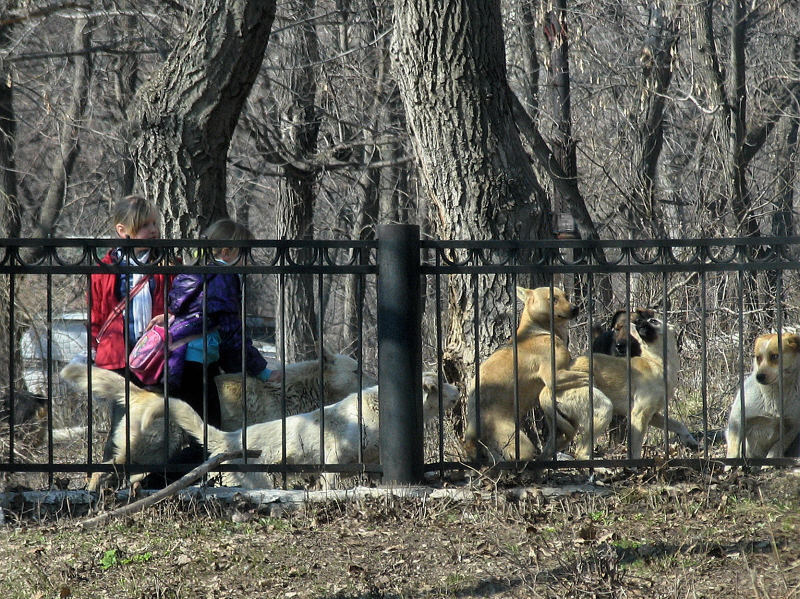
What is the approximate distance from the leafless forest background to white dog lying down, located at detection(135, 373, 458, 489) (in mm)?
939

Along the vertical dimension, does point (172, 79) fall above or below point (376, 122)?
below

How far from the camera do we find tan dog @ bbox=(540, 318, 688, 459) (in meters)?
7.03

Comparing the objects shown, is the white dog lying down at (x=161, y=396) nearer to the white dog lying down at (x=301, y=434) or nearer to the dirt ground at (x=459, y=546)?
the white dog lying down at (x=301, y=434)

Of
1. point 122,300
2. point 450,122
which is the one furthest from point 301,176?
point 122,300

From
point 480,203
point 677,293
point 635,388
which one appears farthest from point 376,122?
point 635,388

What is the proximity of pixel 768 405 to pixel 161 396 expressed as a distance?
430 centimetres

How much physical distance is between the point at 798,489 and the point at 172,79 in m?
6.28

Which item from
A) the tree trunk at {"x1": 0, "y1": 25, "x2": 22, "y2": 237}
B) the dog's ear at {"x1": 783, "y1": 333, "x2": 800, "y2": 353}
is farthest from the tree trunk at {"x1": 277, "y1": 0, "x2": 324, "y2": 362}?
the dog's ear at {"x1": 783, "y1": 333, "x2": 800, "y2": 353}

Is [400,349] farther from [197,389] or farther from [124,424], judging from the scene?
[124,424]

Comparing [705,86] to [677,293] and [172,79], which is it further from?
[172,79]

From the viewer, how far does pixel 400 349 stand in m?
6.09

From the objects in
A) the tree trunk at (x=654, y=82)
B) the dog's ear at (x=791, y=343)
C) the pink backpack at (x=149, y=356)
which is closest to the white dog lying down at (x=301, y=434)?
the pink backpack at (x=149, y=356)

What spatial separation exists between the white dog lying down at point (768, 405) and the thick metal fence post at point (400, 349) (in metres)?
2.35

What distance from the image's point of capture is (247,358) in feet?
22.5
